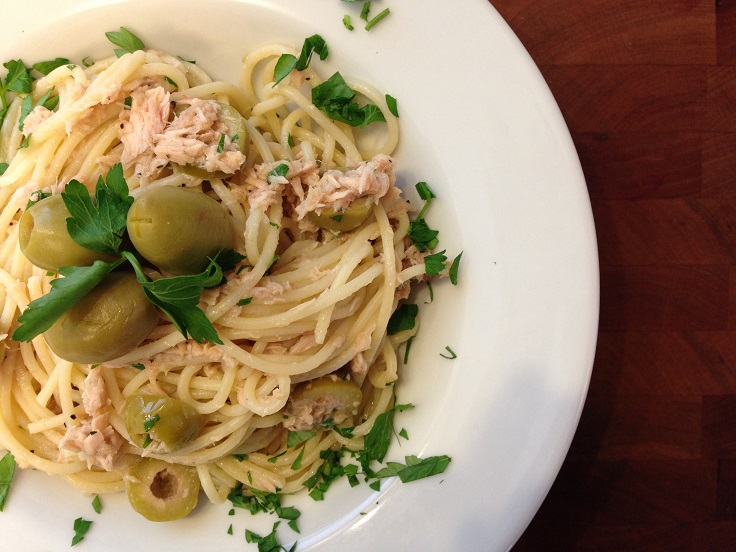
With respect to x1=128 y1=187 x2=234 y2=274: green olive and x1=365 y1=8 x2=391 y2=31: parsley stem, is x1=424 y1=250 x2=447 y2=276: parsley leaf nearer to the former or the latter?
x1=128 y1=187 x2=234 y2=274: green olive

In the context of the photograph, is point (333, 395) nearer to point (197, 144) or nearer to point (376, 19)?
point (197, 144)

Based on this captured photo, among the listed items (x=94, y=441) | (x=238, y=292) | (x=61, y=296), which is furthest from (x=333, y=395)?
(x=61, y=296)

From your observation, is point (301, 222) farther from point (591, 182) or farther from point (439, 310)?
A: point (591, 182)

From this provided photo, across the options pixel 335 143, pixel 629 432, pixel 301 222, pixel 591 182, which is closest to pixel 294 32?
pixel 335 143

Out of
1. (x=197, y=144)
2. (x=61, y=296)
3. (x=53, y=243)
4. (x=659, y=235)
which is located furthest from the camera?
(x=659, y=235)

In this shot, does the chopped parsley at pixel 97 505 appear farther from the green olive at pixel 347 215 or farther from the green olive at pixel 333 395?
the green olive at pixel 347 215
